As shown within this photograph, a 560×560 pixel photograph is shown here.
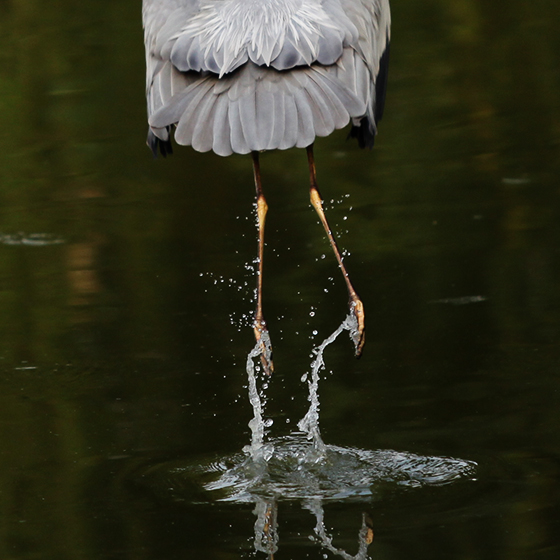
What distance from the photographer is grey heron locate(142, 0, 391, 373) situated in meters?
5.32

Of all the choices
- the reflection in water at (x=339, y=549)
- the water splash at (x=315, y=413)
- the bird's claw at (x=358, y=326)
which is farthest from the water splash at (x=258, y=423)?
the reflection in water at (x=339, y=549)

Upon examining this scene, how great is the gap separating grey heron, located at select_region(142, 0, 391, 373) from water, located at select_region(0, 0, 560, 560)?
640 millimetres

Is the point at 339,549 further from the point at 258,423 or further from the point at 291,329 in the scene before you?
the point at 291,329

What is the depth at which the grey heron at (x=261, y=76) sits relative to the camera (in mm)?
5320

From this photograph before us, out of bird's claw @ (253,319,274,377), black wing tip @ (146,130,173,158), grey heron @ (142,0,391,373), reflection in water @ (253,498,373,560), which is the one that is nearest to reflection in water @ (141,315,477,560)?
reflection in water @ (253,498,373,560)

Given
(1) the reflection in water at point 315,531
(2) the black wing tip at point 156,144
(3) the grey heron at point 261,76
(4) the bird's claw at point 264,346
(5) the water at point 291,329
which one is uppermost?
(3) the grey heron at point 261,76

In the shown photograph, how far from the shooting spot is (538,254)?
7.76m

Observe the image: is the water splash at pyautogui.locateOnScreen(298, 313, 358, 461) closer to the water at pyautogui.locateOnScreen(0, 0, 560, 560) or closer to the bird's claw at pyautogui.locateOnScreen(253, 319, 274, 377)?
the water at pyautogui.locateOnScreen(0, 0, 560, 560)

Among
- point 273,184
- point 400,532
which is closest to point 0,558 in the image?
point 400,532

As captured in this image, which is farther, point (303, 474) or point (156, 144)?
point (156, 144)

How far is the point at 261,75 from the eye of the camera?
5465mm

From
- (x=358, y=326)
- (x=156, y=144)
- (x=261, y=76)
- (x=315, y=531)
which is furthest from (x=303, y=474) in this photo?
(x=156, y=144)

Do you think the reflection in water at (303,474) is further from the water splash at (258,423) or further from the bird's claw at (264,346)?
the bird's claw at (264,346)

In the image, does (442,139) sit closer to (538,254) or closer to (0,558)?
(538,254)
